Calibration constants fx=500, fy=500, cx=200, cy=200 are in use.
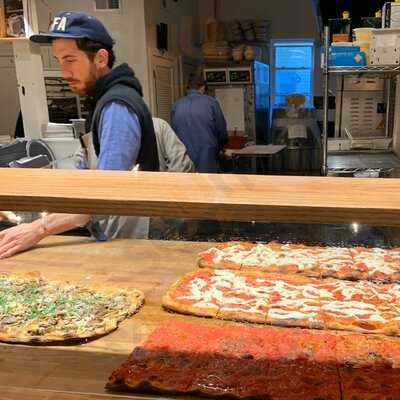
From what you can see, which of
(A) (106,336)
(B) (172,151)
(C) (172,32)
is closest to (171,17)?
(C) (172,32)

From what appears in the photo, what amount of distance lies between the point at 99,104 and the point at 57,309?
0.84m

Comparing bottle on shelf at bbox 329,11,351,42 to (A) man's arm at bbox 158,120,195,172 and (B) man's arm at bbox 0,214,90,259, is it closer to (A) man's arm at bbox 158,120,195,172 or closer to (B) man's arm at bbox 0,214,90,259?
(A) man's arm at bbox 158,120,195,172

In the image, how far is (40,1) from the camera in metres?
4.77

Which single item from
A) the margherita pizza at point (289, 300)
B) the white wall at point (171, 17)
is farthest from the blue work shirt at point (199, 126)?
the margherita pizza at point (289, 300)

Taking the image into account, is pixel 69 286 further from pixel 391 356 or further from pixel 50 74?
pixel 50 74

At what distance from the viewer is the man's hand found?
2.32 m

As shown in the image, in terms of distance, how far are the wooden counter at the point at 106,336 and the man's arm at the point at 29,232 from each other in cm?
5

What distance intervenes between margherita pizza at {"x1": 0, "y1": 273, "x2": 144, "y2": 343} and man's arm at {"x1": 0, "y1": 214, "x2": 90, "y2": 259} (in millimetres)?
298

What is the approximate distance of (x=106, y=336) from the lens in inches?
63.9

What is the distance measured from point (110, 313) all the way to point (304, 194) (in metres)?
0.99

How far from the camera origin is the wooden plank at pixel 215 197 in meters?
0.92

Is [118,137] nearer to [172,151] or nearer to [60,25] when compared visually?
[60,25]

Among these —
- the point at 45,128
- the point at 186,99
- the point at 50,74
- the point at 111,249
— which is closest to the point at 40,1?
the point at 50,74

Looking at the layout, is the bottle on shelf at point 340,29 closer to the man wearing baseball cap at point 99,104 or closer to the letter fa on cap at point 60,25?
the man wearing baseball cap at point 99,104
